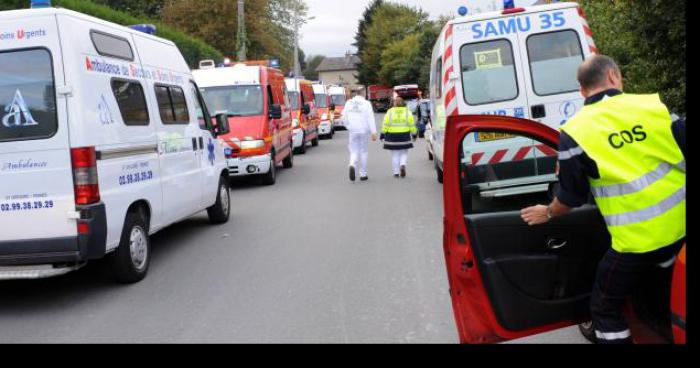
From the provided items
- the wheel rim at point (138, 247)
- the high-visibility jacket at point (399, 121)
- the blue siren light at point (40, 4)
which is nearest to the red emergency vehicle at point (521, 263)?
the wheel rim at point (138, 247)

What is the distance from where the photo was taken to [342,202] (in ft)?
34.7

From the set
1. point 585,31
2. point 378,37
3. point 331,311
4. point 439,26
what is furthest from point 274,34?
point 331,311

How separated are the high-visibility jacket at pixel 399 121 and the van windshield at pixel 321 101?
1433cm

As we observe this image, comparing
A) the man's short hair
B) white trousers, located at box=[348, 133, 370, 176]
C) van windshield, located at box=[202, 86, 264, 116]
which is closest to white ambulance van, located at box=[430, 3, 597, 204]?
white trousers, located at box=[348, 133, 370, 176]

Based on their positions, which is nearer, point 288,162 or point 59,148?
point 59,148

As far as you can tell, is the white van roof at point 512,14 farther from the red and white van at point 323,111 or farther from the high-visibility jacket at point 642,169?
the red and white van at point 323,111

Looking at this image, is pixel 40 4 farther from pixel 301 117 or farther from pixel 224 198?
pixel 301 117

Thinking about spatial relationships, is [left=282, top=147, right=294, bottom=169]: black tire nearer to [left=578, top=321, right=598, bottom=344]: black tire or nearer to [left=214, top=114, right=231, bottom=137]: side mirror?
[left=214, top=114, right=231, bottom=137]: side mirror

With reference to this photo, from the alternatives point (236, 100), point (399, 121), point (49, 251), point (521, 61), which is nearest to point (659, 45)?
point (521, 61)

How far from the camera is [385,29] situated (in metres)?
78.5

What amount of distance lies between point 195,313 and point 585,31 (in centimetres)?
582

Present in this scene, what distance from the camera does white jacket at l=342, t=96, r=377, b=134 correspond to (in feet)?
43.1

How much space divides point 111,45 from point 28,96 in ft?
3.29

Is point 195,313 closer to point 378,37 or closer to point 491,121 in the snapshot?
point 491,121
